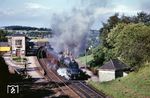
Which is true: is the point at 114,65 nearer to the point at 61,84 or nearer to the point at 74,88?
the point at 61,84

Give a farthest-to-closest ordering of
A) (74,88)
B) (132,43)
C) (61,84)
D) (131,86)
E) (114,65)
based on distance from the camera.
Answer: (132,43) < (114,65) < (61,84) < (74,88) < (131,86)

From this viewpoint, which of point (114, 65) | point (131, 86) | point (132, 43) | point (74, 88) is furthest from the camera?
point (132, 43)

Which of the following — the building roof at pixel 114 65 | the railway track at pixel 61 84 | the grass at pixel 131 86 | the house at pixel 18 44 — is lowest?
the railway track at pixel 61 84

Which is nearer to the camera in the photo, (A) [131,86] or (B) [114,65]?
(A) [131,86]

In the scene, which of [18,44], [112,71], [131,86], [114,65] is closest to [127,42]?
[114,65]

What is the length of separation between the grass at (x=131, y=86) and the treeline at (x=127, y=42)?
881cm

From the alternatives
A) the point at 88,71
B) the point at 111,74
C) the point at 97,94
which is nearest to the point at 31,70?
the point at 88,71

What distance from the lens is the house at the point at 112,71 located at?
5784 cm

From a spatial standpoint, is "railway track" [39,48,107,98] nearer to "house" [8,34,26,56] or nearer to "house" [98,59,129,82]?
"house" [98,59,129,82]

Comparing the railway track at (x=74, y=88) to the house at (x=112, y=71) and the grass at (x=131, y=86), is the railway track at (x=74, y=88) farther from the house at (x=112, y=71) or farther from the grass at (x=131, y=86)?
the house at (x=112, y=71)

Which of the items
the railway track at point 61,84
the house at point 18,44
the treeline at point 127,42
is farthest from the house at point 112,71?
the house at point 18,44

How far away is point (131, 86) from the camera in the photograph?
140 feet

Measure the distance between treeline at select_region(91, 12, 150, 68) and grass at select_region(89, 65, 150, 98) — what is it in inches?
347

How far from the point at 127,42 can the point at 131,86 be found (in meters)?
24.7
